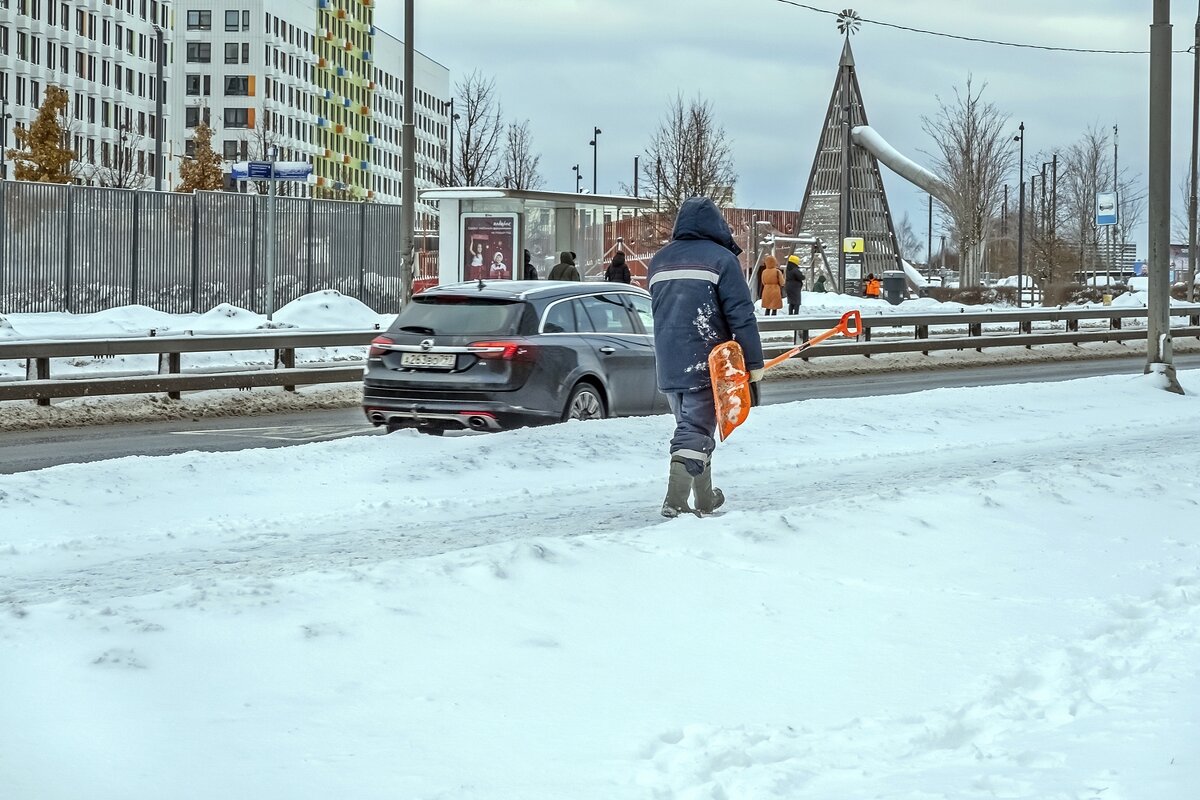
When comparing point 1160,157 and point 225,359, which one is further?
point 225,359

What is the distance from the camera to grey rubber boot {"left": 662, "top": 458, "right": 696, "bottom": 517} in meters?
8.80

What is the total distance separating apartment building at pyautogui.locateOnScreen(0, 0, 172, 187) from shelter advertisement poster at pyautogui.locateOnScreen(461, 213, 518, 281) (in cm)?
4840

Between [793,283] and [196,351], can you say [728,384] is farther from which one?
[793,283]

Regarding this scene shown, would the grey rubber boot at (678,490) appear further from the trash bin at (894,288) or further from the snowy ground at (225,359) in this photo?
the trash bin at (894,288)

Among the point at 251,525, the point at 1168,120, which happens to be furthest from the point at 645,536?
the point at 1168,120

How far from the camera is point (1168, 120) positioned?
18391mm

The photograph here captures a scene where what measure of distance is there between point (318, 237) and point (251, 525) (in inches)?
967

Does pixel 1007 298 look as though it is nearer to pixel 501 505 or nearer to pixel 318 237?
pixel 318 237

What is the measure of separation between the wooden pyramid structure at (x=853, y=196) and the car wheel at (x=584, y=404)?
231 feet

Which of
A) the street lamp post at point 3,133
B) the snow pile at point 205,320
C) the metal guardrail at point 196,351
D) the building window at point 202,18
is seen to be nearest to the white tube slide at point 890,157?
the street lamp post at point 3,133

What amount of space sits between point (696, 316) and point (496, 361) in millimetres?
4407

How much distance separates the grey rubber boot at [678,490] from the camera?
28.9 ft

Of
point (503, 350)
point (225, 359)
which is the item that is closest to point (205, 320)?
point (225, 359)

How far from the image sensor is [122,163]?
87.1m
